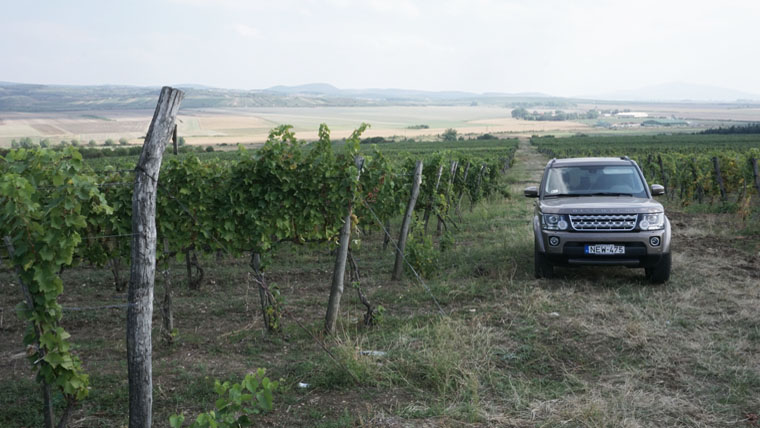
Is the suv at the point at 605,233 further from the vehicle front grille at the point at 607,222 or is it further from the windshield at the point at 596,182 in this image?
the windshield at the point at 596,182

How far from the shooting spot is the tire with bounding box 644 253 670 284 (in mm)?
7896

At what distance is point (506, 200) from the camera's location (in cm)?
2023

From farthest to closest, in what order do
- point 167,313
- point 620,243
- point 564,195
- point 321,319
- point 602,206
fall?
1. point 564,195
2. point 602,206
3. point 620,243
4. point 321,319
5. point 167,313

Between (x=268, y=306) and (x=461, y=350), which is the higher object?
(x=268, y=306)

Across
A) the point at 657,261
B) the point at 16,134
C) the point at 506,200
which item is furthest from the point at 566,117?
the point at 657,261

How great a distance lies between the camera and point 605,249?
25.6 ft

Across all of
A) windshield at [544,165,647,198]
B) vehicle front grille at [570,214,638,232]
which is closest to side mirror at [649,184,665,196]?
windshield at [544,165,647,198]

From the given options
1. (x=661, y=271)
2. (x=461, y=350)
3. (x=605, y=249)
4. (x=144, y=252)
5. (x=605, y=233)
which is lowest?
(x=461, y=350)

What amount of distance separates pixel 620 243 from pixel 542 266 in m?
1.15

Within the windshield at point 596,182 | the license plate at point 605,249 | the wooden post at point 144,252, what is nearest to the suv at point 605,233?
the license plate at point 605,249

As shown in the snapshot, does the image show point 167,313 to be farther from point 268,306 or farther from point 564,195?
point 564,195

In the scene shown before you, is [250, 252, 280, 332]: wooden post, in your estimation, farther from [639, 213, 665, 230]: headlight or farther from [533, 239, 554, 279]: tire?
[639, 213, 665, 230]: headlight

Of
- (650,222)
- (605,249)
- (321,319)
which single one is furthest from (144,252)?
(650,222)

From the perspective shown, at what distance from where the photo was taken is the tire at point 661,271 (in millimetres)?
7896
